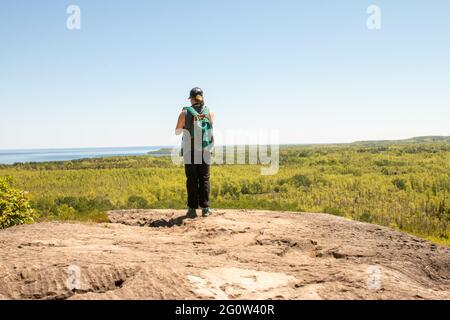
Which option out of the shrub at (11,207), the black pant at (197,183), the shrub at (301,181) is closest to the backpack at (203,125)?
the black pant at (197,183)

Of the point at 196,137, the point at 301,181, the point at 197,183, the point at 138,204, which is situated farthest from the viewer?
the point at 301,181

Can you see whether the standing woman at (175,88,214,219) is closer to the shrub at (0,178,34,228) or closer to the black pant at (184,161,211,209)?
the black pant at (184,161,211,209)

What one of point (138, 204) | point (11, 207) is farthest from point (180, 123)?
point (138, 204)

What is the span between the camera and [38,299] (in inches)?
139

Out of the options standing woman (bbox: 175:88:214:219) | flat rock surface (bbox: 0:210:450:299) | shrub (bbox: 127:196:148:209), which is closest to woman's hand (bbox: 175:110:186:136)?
standing woman (bbox: 175:88:214:219)

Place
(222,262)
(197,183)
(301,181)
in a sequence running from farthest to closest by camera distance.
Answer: (301,181) < (197,183) < (222,262)

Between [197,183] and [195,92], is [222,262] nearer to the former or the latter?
[197,183]

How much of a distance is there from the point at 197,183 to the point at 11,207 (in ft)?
11.5

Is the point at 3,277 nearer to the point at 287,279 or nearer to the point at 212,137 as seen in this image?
the point at 287,279

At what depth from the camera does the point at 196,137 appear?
688cm

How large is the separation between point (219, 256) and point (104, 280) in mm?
1400

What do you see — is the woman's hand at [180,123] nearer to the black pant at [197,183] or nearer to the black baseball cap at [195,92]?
the black baseball cap at [195,92]
